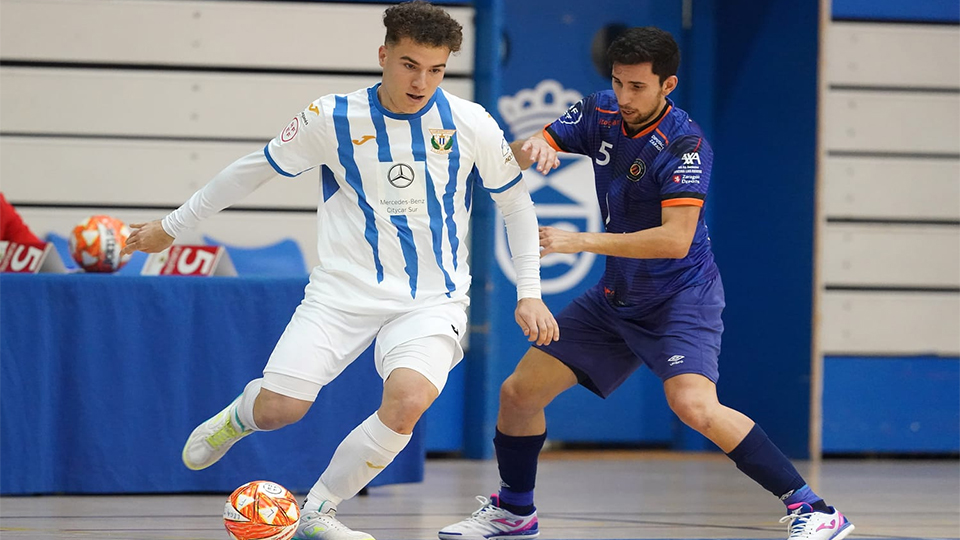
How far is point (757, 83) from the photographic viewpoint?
7.85 metres

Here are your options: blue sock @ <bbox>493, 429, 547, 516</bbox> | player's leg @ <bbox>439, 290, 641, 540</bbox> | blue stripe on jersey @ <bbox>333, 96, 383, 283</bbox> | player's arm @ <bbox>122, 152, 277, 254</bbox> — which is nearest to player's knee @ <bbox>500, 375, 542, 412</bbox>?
player's leg @ <bbox>439, 290, 641, 540</bbox>

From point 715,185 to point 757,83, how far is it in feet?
2.47

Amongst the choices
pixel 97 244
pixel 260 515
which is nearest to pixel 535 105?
pixel 97 244

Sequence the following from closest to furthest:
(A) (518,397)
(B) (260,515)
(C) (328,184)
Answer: (B) (260,515) → (C) (328,184) → (A) (518,397)

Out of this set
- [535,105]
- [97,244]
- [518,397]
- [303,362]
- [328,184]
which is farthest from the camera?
[535,105]

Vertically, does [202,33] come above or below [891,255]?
above

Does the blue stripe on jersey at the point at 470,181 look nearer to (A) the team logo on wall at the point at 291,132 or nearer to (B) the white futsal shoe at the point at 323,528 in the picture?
(A) the team logo on wall at the point at 291,132

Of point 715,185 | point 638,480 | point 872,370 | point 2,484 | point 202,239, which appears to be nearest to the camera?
point 2,484

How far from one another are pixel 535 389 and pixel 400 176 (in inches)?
35.5

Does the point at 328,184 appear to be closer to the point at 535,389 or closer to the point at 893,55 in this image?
the point at 535,389

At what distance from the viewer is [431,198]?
3826mm

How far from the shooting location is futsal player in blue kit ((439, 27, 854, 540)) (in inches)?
153

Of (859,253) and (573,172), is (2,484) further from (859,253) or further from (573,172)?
(859,253)

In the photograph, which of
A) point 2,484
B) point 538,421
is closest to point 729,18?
point 538,421
